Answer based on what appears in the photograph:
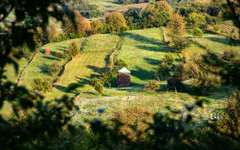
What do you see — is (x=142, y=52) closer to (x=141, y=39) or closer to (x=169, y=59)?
(x=141, y=39)

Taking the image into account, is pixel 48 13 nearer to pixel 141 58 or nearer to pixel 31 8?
pixel 31 8

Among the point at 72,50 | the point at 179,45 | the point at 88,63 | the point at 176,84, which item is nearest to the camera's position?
the point at 176,84

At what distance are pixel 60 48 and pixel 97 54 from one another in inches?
526

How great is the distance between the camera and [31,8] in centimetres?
658

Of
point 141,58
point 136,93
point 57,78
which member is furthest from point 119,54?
point 136,93

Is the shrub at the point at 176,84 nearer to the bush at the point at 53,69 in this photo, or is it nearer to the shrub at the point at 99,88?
the shrub at the point at 99,88

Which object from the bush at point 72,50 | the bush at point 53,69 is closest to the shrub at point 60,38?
the bush at point 72,50

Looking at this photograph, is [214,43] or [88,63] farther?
[214,43]

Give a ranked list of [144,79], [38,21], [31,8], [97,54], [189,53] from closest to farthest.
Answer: [31,8], [38,21], [144,79], [189,53], [97,54]

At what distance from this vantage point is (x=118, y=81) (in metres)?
80.7

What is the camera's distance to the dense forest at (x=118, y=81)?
6.91 m

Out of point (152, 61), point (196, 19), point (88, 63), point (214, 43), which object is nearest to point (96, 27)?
point (196, 19)

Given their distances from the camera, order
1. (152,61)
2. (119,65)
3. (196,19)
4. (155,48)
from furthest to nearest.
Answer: (196,19) → (155,48) → (152,61) → (119,65)

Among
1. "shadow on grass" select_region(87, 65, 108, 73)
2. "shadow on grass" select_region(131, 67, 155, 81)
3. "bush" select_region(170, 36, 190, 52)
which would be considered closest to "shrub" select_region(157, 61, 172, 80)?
"shadow on grass" select_region(131, 67, 155, 81)
